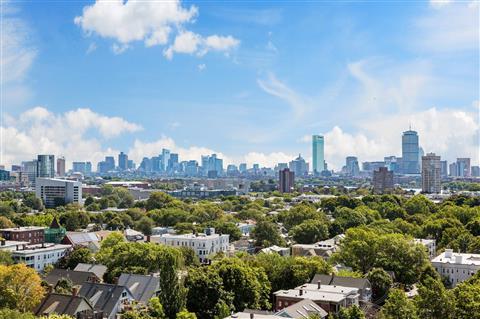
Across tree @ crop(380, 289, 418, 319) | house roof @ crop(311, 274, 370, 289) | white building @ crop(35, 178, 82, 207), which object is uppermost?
white building @ crop(35, 178, 82, 207)

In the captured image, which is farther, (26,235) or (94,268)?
(26,235)

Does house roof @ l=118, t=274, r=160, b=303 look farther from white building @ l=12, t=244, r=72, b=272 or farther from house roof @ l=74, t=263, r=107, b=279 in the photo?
white building @ l=12, t=244, r=72, b=272

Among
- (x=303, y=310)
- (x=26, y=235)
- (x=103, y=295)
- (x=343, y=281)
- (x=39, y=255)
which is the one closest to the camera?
(x=303, y=310)

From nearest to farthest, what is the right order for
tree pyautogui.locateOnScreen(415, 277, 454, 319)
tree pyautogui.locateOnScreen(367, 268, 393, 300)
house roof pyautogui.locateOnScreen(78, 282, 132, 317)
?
tree pyautogui.locateOnScreen(415, 277, 454, 319)
house roof pyautogui.locateOnScreen(78, 282, 132, 317)
tree pyautogui.locateOnScreen(367, 268, 393, 300)

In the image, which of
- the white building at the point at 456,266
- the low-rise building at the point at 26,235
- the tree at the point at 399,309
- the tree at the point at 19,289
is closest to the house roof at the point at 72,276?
the tree at the point at 19,289

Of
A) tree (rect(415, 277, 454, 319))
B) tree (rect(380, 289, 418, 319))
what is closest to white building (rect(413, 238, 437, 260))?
tree (rect(415, 277, 454, 319))

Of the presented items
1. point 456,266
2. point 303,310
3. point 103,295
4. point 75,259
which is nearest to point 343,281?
point 303,310

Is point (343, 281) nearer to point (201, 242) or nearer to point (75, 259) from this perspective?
point (75, 259)
